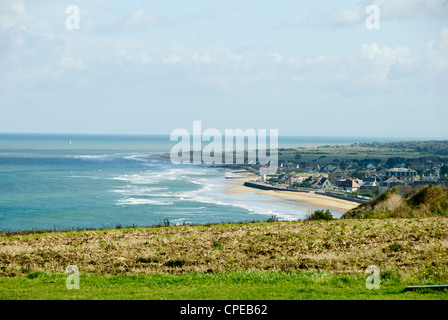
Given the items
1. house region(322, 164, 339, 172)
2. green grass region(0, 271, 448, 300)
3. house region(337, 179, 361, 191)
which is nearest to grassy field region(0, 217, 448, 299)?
green grass region(0, 271, 448, 300)

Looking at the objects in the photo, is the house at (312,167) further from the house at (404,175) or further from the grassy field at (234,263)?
the grassy field at (234,263)

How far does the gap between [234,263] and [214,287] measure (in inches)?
131

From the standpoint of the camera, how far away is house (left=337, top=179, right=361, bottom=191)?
74.0 meters

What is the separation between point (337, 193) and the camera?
7100 centimetres

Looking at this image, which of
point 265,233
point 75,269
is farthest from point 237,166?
point 75,269

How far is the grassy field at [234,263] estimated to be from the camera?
37.9 feet

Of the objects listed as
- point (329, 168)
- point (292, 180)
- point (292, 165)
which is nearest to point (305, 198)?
point (292, 180)

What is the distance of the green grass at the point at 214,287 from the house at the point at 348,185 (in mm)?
62341

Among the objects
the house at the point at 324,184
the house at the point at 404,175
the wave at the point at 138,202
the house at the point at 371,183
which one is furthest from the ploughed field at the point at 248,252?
the house at the point at 404,175

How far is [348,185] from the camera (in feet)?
246

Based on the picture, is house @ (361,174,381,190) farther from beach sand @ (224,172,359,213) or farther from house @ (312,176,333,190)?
beach sand @ (224,172,359,213)
